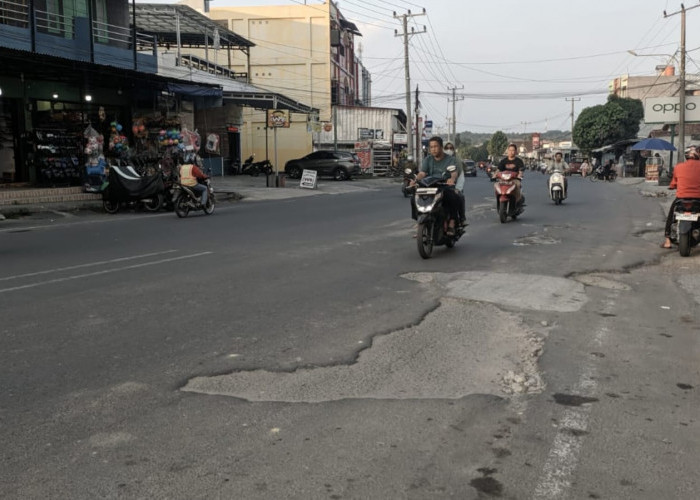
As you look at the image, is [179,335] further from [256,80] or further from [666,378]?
[256,80]

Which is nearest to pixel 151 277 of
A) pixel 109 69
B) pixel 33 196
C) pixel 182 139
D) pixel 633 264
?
pixel 633 264

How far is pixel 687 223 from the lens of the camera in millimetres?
9344

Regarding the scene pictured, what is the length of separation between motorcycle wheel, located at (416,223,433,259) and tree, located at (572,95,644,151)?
59116mm

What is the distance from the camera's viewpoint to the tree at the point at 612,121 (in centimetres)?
6192

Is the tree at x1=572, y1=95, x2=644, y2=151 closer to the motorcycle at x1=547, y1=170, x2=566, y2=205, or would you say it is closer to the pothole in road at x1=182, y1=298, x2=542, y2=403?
the motorcycle at x1=547, y1=170, x2=566, y2=205

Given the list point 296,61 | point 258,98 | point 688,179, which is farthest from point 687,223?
point 296,61

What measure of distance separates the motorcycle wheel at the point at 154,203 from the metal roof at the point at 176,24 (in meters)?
17.0

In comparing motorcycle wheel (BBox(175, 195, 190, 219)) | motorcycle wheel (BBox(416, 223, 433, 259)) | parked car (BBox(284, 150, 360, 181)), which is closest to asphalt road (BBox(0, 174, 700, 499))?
motorcycle wheel (BBox(416, 223, 433, 259))

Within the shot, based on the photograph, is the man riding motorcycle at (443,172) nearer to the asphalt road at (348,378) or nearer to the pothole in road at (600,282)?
the asphalt road at (348,378)

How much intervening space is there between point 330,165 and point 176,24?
440 inches

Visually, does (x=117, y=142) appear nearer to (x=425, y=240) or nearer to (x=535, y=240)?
(x=535, y=240)

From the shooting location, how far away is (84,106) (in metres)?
21.6

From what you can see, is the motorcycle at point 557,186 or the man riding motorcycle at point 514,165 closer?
the man riding motorcycle at point 514,165

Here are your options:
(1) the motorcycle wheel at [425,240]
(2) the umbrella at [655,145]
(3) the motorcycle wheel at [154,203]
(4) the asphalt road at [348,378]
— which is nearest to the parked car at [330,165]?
(2) the umbrella at [655,145]
